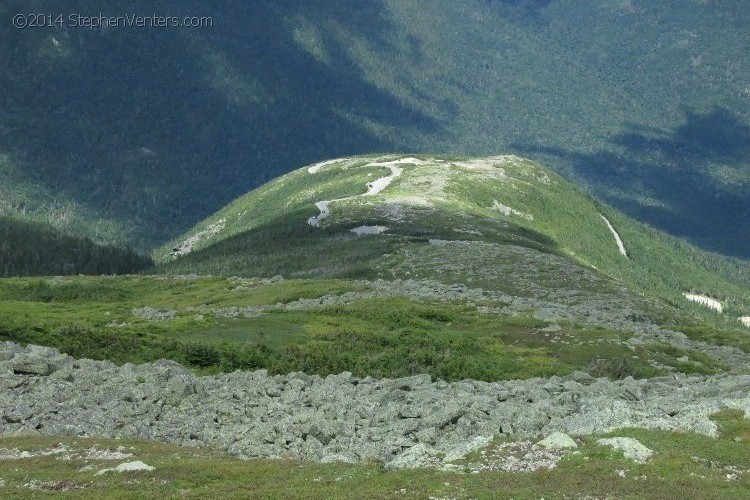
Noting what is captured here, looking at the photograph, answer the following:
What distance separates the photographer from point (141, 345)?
247 ft

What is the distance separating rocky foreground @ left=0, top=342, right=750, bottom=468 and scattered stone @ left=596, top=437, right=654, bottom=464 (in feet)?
9.30

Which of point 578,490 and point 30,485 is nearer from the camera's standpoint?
point 578,490

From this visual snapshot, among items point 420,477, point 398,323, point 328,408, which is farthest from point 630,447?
point 398,323

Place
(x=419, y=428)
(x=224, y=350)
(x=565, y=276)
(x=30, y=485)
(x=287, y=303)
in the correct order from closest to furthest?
1. (x=30, y=485)
2. (x=419, y=428)
3. (x=224, y=350)
4. (x=287, y=303)
5. (x=565, y=276)

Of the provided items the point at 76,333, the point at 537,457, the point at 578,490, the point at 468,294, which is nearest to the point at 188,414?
the point at 537,457

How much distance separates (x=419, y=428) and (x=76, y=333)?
4436 centimetres

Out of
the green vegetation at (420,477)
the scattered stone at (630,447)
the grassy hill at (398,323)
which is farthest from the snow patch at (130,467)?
the grassy hill at (398,323)

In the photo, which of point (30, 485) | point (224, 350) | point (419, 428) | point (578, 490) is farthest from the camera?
point (224, 350)

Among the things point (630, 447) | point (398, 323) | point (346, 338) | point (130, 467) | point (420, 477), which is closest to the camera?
point (420, 477)

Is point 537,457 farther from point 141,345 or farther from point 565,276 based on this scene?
point 565,276

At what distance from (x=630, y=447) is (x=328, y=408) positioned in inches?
662

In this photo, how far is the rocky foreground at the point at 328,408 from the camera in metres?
41.3

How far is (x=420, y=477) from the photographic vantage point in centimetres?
3497

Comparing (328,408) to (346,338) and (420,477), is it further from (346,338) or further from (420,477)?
(346,338)
